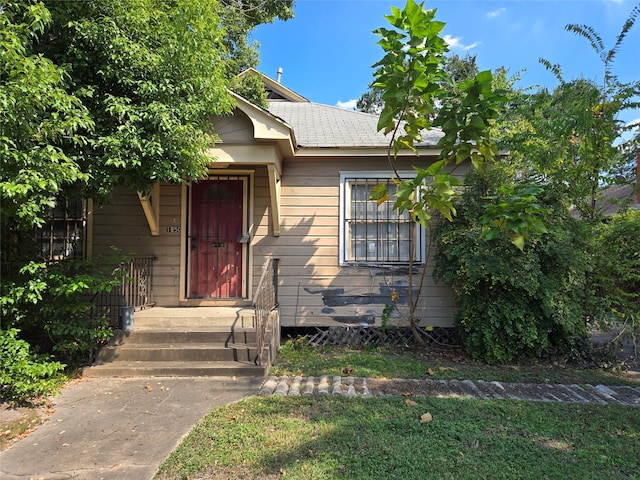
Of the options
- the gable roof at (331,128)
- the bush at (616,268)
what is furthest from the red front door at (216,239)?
the bush at (616,268)

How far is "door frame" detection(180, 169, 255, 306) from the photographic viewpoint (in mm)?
6234

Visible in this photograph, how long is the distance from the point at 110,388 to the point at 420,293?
4559 millimetres

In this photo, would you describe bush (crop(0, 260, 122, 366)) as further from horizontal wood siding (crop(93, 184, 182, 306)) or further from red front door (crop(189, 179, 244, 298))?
red front door (crop(189, 179, 244, 298))

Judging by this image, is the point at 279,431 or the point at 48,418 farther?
the point at 48,418

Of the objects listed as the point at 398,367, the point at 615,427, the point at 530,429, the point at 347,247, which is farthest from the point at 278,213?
the point at 615,427

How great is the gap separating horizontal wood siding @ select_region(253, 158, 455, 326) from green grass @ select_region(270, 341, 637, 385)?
597 mm

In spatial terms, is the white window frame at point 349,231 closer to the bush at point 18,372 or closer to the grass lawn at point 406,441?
the grass lawn at point 406,441

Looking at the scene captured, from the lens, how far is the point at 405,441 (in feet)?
9.48

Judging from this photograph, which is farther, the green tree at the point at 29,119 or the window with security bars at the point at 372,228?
the window with security bars at the point at 372,228

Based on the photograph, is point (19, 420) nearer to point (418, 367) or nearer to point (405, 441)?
point (405, 441)

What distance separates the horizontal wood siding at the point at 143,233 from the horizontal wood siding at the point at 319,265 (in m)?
1.34

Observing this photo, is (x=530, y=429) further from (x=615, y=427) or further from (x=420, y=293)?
(x=420, y=293)

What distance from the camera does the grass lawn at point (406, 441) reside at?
8.35 ft

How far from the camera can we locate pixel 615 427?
3.29 metres
